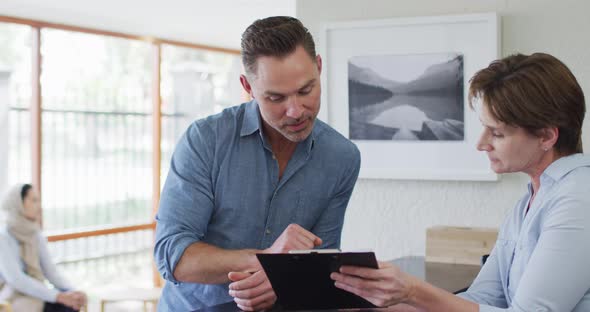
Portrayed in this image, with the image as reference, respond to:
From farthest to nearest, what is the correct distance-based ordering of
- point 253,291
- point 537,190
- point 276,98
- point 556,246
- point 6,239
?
point 6,239 < point 276,98 < point 253,291 < point 537,190 < point 556,246

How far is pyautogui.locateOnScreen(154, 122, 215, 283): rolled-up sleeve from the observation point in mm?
2191

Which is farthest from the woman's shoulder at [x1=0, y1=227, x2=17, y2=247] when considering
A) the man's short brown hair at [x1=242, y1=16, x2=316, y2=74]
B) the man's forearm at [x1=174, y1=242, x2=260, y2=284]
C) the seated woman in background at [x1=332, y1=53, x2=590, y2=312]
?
the seated woman in background at [x1=332, y1=53, x2=590, y2=312]

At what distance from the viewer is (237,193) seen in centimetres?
231

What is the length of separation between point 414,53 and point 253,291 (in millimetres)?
1827

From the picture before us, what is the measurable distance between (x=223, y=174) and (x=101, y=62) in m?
4.86

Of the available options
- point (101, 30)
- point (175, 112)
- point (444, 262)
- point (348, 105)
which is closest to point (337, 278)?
point (444, 262)

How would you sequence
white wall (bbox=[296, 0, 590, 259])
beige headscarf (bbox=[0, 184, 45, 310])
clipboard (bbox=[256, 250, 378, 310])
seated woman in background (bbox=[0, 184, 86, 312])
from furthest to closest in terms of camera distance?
beige headscarf (bbox=[0, 184, 45, 310]), seated woman in background (bbox=[0, 184, 86, 312]), white wall (bbox=[296, 0, 590, 259]), clipboard (bbox=[256, 250, 378, 310])

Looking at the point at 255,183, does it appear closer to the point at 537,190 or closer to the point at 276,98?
the point at 276,98

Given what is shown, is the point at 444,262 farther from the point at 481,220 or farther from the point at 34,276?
the point at 34,276

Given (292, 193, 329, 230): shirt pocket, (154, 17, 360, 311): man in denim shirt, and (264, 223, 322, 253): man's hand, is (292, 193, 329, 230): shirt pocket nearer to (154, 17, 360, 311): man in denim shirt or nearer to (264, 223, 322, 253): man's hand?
(154, 17, 360, 311): man in denim shirt

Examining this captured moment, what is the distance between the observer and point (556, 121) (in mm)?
1754

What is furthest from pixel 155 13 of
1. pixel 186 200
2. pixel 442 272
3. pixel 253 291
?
pixel 253 291

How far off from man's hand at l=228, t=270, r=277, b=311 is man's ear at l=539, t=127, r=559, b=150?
0.79 meters

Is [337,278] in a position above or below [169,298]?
above
